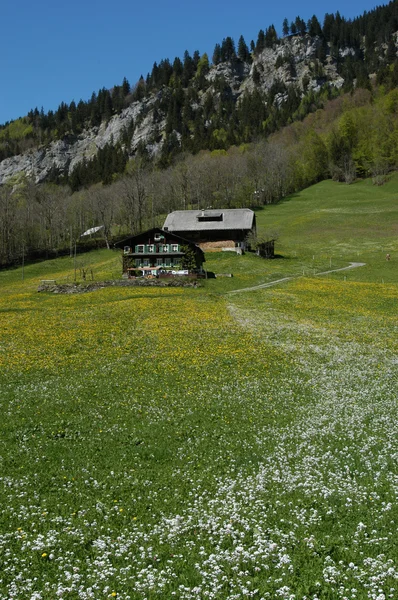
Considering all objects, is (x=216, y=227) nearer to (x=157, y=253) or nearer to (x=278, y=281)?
(x=157, y=253)

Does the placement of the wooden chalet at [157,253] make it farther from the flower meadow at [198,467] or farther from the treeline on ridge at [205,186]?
the treeline on ridge at [205,186]

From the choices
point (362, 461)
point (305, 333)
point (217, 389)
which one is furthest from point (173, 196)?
point (362, 461)

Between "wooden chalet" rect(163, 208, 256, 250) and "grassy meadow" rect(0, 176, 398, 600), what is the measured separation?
5237 cm

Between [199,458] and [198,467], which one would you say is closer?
[198,467]

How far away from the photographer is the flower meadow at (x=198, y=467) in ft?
32.6

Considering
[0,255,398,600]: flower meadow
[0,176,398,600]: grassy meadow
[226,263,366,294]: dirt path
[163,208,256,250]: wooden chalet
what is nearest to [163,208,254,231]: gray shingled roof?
[163,208,256,250]: wooden chalet

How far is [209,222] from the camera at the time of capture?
95.8 m

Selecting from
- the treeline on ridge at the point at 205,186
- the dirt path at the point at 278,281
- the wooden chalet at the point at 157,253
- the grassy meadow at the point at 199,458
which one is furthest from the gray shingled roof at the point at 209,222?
the grassy meadow at the point at 199,458

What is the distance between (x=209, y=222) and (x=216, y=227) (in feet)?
10.6

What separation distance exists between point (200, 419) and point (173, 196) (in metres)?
132

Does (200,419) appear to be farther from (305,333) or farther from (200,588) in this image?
(305,333)

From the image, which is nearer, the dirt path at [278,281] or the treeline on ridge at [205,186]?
the dirt path at [278,281]

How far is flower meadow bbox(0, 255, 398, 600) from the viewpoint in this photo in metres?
9.93

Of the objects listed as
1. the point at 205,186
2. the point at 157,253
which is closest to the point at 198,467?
the point at 157,253
